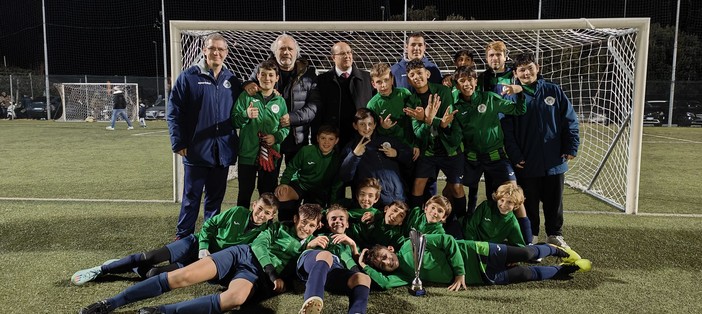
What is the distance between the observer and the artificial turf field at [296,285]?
2.85 metres

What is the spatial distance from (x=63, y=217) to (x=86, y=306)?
7.93 feet

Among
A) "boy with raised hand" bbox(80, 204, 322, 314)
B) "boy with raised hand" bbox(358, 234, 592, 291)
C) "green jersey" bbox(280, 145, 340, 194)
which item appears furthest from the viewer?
"green jersey" bbox(280, 145, 340, 194)

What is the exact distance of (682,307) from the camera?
9.23 feet

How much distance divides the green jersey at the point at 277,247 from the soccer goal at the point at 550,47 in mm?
2130

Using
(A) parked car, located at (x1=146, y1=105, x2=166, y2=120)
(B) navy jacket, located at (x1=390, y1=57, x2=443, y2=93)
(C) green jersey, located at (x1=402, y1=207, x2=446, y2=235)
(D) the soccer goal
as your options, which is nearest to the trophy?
(C) green jersey, located at (x1=402, y1=207, x2=446, y2=235)

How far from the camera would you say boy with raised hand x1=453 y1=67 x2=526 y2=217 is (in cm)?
353

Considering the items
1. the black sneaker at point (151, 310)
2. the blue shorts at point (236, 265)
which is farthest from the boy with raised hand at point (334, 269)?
the black sneaker at point (151, 310)

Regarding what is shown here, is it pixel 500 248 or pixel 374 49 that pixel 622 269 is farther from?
pixel 374 49

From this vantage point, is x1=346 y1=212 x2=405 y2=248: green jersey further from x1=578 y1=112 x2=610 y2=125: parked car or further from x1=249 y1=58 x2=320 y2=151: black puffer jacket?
x1=578 y1=112 x2=610 y2=125: parked car

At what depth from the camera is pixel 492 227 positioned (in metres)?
3.39

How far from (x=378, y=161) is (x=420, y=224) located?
1.73ft

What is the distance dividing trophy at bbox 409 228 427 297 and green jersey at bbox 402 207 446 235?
204 millimetres

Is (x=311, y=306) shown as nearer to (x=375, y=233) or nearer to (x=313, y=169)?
(x=375, y=233)

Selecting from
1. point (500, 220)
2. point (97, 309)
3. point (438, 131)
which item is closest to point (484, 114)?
point (438, 131)
